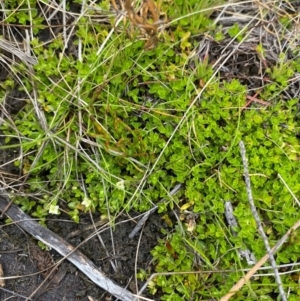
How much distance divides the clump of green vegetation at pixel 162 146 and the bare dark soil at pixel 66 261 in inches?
2.9

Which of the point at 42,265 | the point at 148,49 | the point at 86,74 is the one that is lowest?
the point at 42,265

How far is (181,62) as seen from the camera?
2422 mm

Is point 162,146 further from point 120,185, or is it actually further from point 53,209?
point 53,209

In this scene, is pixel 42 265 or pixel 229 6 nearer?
pixel 42 265

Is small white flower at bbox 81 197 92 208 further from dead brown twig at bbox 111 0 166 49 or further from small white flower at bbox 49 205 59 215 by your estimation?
dead brown twig at bbox 111 0 166 49

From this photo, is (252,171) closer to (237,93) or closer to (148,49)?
(237,93)

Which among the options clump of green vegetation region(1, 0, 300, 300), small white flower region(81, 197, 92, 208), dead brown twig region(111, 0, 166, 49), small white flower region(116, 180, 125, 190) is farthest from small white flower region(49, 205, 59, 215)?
dead brown twig region(111, 0, 166, 49)

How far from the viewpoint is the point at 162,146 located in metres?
2.36

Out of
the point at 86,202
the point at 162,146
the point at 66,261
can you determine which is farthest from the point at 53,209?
the point at 162,146

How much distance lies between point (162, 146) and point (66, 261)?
2.36ft

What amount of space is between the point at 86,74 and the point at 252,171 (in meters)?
0.92

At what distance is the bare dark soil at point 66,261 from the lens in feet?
7.66

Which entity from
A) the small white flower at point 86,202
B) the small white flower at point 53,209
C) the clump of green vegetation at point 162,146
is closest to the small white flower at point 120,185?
the clump of green vegetation at point 162,146

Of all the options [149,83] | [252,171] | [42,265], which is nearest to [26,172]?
[42,265]
